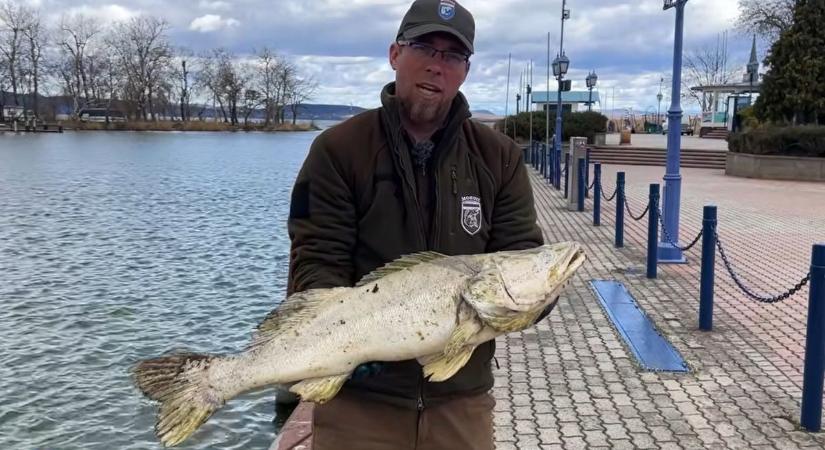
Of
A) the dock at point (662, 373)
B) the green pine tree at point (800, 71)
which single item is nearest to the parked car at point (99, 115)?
the green pine tree at point (800, 71)

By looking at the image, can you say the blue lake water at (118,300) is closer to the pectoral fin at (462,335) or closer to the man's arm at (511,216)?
the man's arm at (511,216)

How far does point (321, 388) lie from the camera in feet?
Result: 8.42

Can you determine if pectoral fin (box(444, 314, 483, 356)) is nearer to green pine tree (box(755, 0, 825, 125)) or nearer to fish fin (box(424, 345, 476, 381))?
fish fin (box(424, 345, 476, 381))

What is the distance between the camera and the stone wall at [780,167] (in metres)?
26.4

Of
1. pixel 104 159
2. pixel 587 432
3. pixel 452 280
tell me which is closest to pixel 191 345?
pixel 587 432

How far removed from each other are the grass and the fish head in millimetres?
110364

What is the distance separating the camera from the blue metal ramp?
6688 millimetres

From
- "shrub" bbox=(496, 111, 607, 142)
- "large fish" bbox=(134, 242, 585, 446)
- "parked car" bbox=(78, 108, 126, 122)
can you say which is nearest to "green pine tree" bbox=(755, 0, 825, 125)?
"shrub" bbox=(496, 111, 607, 142)

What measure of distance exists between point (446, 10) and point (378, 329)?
1144 millimetres

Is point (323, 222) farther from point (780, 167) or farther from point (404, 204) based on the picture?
point (780, 167)

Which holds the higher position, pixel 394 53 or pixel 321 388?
pixel 394 53

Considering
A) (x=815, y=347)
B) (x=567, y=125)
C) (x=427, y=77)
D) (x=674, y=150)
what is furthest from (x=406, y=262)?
(x=567, y=125)

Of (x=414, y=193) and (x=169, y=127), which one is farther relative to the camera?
(x=169, y=127)

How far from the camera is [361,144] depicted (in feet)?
8.95
